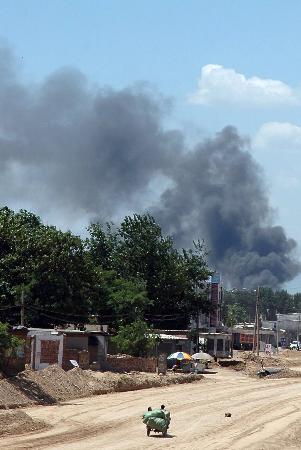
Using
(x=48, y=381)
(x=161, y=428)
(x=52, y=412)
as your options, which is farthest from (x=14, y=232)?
(x=161, y=428)

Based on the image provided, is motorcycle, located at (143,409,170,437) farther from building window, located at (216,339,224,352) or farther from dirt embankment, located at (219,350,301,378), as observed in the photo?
building window, located at (216,339,224,352)

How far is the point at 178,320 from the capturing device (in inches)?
4291

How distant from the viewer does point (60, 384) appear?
55.8 meters

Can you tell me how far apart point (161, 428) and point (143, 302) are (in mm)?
57733

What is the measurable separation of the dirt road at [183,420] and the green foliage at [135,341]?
10.8m

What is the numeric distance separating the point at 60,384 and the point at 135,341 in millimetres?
24889

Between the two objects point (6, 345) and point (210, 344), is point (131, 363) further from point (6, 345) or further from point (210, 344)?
point (210, 344)

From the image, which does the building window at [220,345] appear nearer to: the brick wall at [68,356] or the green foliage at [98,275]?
the green foliage at [98,275]

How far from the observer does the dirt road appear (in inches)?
1391

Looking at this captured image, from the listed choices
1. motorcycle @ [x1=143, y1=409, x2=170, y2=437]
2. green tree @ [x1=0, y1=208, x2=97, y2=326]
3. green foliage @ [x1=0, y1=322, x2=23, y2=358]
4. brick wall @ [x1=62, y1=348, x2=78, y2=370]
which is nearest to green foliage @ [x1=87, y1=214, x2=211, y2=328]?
green tree @ [x1=0, y1=208, x2=97, y2=326]

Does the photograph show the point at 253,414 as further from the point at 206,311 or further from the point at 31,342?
the point at 206,311

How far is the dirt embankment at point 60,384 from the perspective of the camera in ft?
161

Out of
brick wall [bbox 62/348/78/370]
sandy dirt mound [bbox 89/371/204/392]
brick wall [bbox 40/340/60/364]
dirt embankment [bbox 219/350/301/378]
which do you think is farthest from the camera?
dirt embankment [bbox 219/350/301/378]

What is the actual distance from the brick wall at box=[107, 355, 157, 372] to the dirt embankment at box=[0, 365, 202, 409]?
6.90ft
